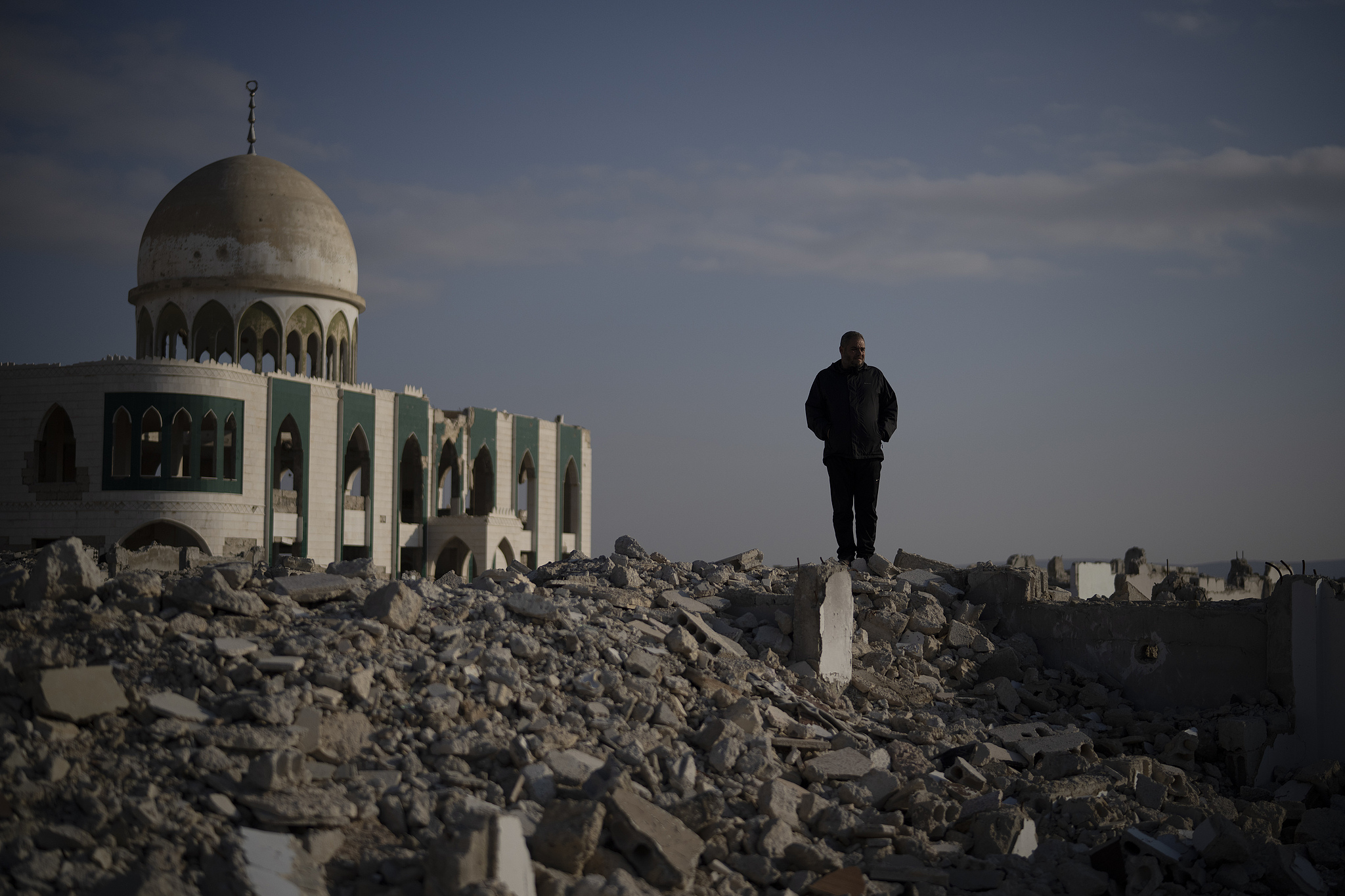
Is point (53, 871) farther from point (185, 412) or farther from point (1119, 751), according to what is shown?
point (185, 412)

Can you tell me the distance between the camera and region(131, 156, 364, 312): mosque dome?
32.6 metres

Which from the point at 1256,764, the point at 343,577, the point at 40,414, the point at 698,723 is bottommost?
the point at 1256,764

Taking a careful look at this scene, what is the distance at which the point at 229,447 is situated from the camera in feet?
99.6

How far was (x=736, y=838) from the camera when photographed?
569cm

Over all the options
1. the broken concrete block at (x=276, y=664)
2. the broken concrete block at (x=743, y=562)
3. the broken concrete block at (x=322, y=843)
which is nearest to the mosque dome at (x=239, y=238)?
the broken concrete block at (x=743, y=562)

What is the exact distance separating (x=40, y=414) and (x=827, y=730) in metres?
26.6

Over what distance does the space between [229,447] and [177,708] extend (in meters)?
26.6

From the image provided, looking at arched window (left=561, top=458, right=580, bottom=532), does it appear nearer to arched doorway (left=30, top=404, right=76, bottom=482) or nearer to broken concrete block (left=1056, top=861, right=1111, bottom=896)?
arched doorway (left=30, top=404, right=76, bottom=482)

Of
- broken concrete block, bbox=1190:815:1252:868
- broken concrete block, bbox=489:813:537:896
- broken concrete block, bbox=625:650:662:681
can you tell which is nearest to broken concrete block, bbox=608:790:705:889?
broken concrete block, bbox=489:813:537:896

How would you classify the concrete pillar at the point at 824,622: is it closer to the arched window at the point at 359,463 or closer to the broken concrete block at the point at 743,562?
the broken concrete block at the point at 743,562

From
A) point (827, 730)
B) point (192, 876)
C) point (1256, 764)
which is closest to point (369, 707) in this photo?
point (192, 876)

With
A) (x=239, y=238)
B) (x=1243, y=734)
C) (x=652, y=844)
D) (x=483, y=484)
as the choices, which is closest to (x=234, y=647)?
(x=652, y=844)

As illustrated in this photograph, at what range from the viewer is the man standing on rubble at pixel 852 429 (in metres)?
9.89

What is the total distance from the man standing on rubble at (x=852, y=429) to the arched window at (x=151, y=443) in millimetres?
22665
